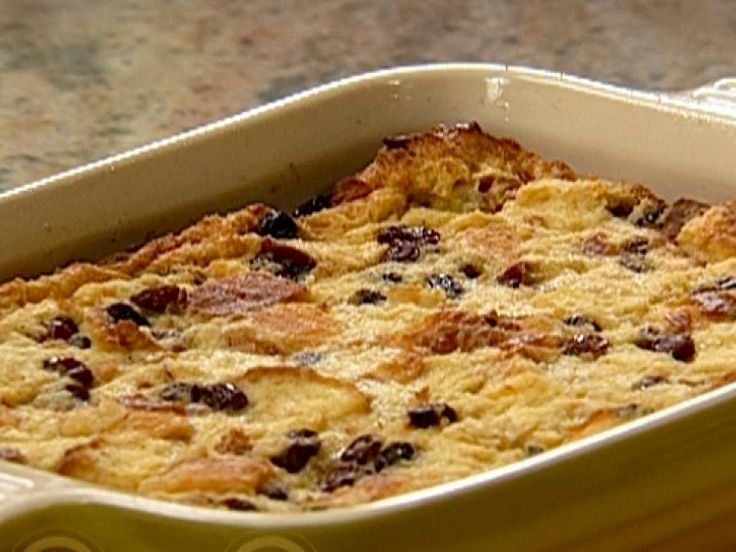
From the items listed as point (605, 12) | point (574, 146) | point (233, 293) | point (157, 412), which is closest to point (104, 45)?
point (605, 12)

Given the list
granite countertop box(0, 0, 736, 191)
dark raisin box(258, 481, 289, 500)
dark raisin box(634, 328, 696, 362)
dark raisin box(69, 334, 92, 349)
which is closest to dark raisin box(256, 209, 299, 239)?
dark raisin box(69, 334, 92, 349)

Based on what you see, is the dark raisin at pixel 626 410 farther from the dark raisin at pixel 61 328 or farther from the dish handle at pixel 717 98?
the dish handle at pixel 717 98

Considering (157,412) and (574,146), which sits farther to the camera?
(574,146)

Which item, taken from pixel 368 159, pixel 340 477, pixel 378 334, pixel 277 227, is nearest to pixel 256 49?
pixel 368 159

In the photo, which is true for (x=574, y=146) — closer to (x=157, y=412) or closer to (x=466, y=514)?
(x=157, y=412)

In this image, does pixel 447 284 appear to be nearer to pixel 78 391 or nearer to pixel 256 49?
pixel 78 391

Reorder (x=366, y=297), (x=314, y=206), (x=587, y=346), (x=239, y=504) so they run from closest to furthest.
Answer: (x=239, y=504)
(x=587, y=346)
(x=366, y=297)
(x=314, y=206)
